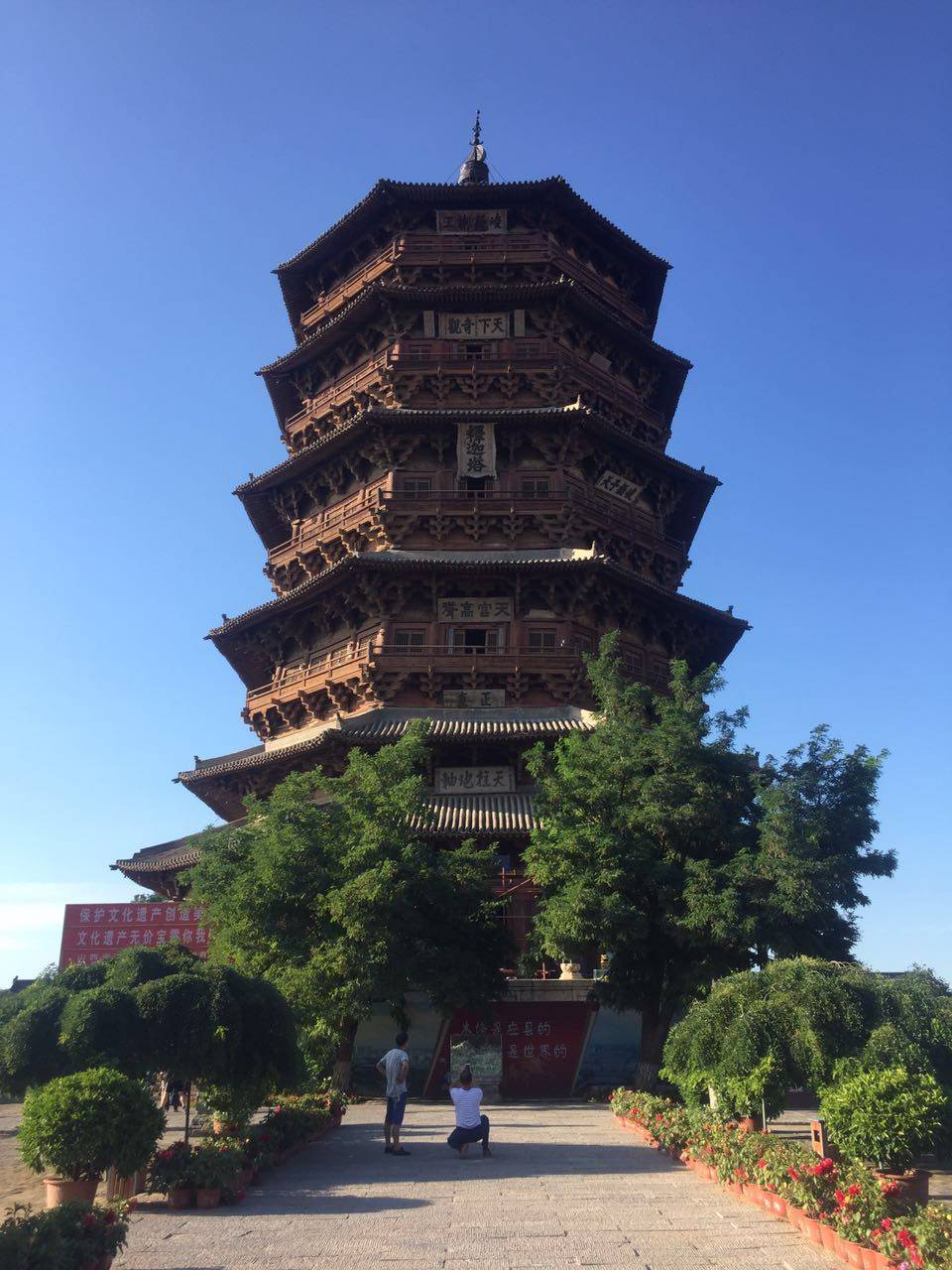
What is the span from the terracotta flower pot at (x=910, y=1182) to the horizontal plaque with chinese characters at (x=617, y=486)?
684 inches

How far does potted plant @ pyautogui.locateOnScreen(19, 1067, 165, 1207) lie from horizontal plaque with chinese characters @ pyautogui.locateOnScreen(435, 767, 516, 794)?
11.6 metres

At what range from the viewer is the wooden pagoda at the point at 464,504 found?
20.1 metres

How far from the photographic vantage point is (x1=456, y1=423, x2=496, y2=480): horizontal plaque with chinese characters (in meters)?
22.6

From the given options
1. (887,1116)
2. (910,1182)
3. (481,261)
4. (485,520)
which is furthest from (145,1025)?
(481,261)

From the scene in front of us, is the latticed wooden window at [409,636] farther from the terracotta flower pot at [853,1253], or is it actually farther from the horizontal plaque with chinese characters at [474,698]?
the terracotta flower pot at [853,1253]

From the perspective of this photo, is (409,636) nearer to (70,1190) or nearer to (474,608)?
(474,608)

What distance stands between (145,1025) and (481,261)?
68.9 feet

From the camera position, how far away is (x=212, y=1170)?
8070 mm

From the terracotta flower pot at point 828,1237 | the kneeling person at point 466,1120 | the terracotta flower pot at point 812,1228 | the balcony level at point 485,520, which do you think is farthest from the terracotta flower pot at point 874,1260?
the balcony level at point 485,520

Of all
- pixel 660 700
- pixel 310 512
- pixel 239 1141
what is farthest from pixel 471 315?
pixel 239 1141

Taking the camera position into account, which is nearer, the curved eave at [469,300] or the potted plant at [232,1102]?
the potted plant at [232,1102]

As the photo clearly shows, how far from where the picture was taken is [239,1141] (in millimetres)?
9219

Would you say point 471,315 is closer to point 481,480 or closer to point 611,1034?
point 481,480

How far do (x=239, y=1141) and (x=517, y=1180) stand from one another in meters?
2.69
